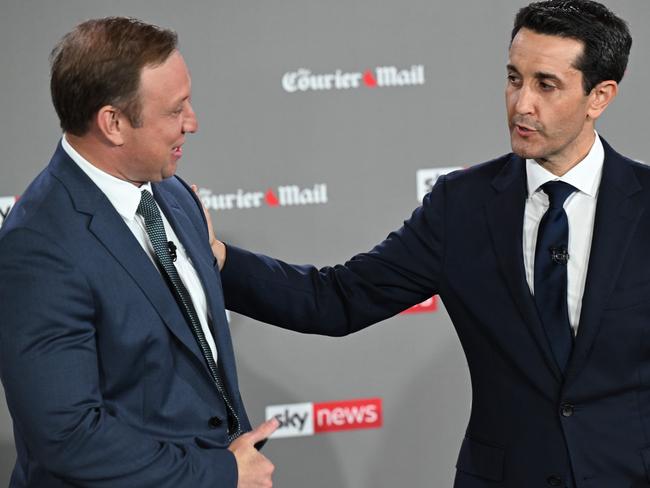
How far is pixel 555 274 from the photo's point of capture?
2.25 metres

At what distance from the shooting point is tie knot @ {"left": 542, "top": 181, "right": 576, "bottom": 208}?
2.30m

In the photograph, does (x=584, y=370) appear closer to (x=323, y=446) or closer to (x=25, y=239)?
(x=25, y=239)

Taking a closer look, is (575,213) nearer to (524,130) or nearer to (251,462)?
(524,130)

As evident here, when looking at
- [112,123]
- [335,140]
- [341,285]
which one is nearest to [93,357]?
[112,123]

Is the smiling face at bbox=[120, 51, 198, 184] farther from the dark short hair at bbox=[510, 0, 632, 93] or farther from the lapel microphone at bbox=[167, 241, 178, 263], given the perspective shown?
the dark short hair at bbox=[510, 0, 632, 93]

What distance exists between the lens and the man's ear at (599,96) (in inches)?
92.3

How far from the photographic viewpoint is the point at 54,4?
3480 millimetres

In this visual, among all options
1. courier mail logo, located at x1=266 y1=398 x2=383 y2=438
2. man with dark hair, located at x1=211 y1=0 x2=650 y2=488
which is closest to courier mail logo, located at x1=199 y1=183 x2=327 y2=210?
courier mail logo, located at x1=266 y1=398 x2=383 y2=438

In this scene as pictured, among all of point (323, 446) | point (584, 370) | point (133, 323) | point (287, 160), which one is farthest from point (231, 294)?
point (323, 446)

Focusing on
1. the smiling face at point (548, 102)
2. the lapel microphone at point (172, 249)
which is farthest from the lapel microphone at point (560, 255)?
the lapel microphone at point (172, 249)

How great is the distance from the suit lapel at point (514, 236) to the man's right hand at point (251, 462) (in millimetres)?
638

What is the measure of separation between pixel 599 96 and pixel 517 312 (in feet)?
1.81

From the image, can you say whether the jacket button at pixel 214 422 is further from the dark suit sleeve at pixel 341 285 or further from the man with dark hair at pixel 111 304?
the dark suit sleeve at pixel 341 285

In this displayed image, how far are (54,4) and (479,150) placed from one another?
5.28 ft
